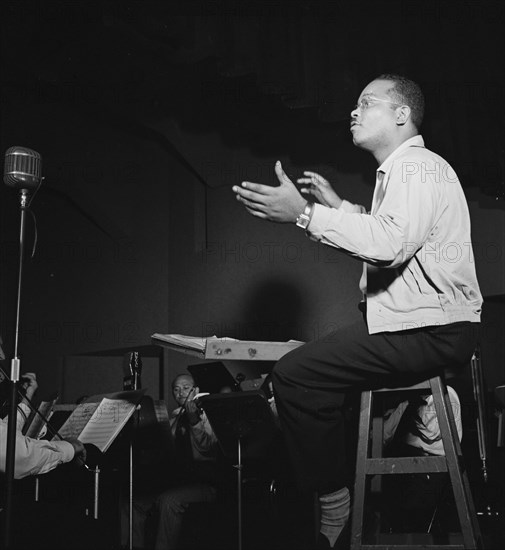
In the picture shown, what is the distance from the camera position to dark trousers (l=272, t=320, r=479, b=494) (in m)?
2.35

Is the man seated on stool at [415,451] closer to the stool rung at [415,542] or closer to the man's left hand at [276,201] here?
the stool rung at [415,542]

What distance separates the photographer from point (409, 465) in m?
2.34

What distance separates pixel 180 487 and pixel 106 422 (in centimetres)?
149

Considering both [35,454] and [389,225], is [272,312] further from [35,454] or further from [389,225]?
[389,225]

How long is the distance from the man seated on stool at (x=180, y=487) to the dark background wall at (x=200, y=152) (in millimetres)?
2145

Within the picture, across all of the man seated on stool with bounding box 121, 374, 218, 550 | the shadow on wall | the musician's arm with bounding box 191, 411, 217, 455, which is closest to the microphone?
the man seated on stool with bounding box 121, 374, 218, 550

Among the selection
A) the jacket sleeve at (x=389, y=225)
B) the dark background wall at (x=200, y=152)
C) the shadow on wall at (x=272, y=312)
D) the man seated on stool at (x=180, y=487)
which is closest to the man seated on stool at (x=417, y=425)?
the jacket sleeve at (x=389, y=225)

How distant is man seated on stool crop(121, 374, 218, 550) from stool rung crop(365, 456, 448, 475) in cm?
263

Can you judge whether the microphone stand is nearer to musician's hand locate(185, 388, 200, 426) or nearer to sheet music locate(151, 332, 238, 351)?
sheet music locate(151, 332, 238, 351)

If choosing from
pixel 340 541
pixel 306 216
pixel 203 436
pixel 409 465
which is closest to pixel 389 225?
pixel 306 216

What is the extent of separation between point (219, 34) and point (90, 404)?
2.77 metres

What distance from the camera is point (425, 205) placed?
234 cm

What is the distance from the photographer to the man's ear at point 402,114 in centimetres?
272

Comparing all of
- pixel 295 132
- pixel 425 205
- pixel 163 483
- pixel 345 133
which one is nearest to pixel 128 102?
pixel 295 132
